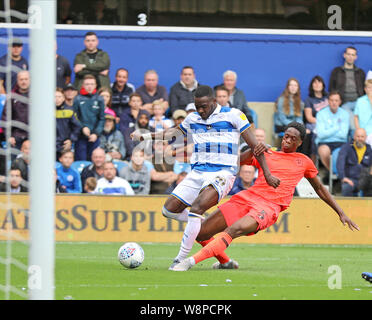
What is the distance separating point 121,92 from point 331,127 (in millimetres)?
3865

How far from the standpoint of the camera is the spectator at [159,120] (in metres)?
14.6

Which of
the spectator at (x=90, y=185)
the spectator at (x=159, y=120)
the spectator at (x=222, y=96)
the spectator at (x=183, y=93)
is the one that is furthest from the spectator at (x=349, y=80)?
the spectator at (x=90, y=185)

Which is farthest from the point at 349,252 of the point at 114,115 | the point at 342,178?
the point at 114,115

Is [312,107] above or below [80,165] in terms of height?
above

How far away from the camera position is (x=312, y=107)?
1552 centimetres

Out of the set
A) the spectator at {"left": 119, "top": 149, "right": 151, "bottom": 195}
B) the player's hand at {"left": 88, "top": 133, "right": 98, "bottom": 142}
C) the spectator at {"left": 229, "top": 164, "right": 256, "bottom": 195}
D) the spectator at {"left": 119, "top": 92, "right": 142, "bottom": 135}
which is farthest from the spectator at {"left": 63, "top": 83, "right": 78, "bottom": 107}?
the spectator at {"left": 229, "top": 164, "right": 256, "bottom": 195}

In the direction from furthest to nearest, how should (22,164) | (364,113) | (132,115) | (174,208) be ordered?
1. (364,113)
2. (132,115)
3. (22,164)
4. (174,208)

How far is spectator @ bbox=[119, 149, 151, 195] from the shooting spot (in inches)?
547

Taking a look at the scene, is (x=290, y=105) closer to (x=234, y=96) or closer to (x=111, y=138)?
(x=234, y=96)

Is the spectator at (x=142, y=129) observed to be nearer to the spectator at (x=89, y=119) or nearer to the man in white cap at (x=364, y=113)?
the spectator at (x=89, y=119)

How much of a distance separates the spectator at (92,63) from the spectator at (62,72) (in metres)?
0.17

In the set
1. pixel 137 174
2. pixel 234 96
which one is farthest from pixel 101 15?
pixel 137 174

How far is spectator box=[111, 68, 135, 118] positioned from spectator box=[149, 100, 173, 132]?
546 mm

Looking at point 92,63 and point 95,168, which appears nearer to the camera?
point 95,168
